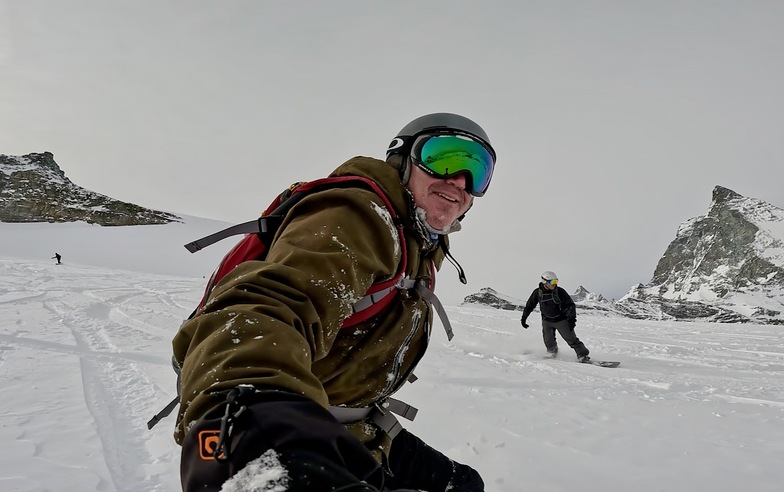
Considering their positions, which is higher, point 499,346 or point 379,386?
point 379,386

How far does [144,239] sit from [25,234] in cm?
1047

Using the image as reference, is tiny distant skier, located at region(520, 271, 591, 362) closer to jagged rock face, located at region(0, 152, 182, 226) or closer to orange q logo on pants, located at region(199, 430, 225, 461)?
orange q logo on pants, located at region(199, 430, 225, 461)

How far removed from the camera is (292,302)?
1070 millimetres

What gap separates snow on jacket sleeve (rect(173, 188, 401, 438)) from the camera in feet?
2.94

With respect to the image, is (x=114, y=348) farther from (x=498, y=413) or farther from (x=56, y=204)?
(x=56, y=204)

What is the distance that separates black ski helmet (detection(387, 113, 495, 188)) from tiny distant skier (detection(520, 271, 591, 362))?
8220mm

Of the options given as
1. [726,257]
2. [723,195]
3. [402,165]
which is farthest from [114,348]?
[723,195]

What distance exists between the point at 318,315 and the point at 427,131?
3.64 ft

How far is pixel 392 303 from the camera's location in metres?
1.68

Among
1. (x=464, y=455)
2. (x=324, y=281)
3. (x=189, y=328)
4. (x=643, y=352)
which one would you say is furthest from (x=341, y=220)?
(x=643, y=352)

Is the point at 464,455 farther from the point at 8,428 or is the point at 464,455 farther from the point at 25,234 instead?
the point at 25,234

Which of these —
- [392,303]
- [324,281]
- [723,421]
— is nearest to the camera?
[324,281]

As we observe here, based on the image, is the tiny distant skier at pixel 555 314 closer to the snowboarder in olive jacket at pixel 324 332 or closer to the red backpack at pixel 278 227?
the snowboarder in olive jacket at pixel 324 332

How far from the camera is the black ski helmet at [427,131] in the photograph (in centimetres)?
196
